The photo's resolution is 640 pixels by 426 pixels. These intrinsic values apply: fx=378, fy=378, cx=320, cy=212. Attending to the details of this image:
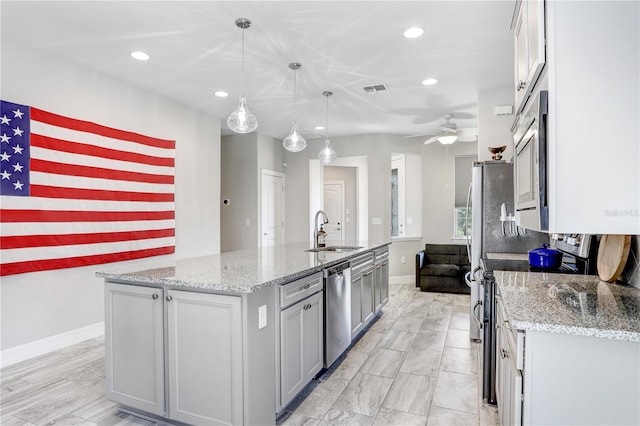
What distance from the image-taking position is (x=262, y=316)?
6.72ft

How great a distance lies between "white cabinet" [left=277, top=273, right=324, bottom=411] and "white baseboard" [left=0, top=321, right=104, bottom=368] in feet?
8.26

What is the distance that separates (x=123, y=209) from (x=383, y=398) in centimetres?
321

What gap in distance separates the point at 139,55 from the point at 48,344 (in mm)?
2752

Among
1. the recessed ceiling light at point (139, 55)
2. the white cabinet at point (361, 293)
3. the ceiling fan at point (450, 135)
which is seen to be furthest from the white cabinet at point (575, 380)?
the ceiling fan at point (450, 135)

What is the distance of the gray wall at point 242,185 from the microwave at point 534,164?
16.7 feet

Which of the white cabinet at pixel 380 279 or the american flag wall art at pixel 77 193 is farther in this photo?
the white cabinet at pixel 380 279

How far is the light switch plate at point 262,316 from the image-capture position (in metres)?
2.02

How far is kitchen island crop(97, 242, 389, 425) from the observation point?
76.7 inches

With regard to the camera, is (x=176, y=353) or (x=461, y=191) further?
(x=461, y=191)

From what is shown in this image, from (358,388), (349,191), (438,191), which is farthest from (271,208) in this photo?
(358,388)

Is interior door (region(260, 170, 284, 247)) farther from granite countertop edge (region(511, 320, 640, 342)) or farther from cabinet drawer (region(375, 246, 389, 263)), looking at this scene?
granite countertop edge (region(511, 320, 640, 342))

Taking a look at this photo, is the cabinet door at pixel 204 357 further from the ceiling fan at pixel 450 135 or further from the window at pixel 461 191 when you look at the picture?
the window at pixel 461 191

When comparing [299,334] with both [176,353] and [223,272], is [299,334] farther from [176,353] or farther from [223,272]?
[176,353]

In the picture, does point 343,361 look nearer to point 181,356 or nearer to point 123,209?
point 181,356
